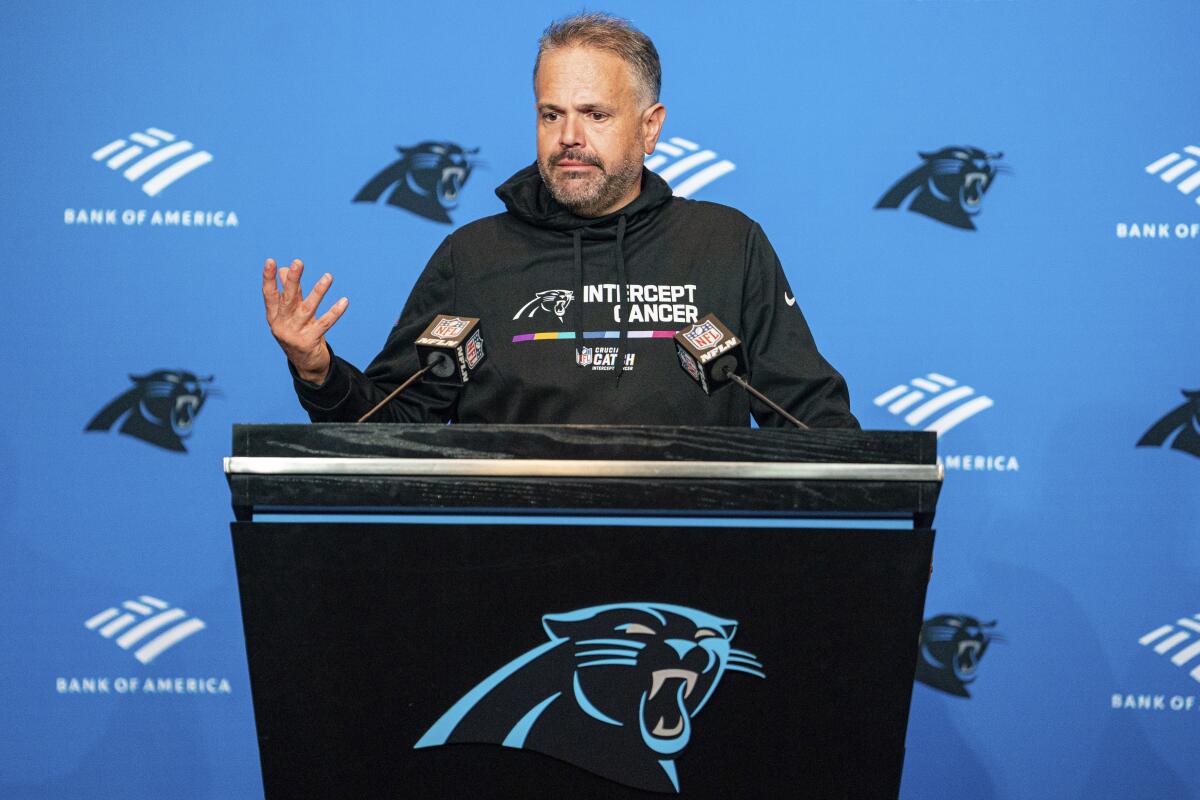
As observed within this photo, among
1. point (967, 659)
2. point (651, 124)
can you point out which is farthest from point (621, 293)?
point (967, 659)

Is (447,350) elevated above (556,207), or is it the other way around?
(556,207)

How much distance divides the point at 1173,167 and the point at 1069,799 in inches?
60.6

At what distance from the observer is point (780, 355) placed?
2.14 metres

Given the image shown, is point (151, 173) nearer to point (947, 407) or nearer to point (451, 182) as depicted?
point (451, 182)

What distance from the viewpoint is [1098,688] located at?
9.64ft

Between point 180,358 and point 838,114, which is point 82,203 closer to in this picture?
point 180,358

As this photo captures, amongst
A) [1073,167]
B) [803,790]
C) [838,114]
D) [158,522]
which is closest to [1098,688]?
[1073,167]

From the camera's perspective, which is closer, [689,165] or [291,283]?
[291,283]

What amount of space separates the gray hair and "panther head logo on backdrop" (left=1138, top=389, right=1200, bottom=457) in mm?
1512

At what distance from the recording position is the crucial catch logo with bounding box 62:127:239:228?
290 centimetres

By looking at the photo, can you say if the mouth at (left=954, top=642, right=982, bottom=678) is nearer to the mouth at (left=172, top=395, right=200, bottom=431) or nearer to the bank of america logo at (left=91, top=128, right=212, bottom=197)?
the mouth at (left=172, top=395, right=200, bottom=431)

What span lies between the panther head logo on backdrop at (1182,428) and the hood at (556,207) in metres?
1.42

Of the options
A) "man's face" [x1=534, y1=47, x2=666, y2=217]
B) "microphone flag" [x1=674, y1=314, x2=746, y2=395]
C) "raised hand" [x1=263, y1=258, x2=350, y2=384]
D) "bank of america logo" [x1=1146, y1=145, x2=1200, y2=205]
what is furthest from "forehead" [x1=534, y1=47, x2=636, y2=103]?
"bank of america logo" [x1=1146, y1=145, x2=1200, y2=205]

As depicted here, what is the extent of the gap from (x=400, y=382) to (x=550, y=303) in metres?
0.30
